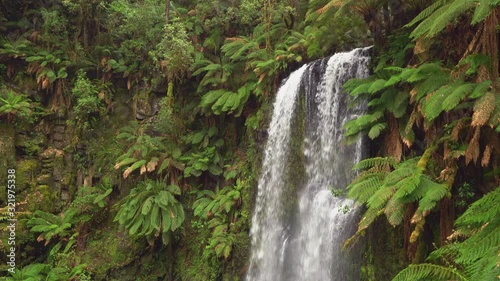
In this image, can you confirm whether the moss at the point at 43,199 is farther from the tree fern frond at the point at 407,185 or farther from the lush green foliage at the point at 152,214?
the tree fern frond at the point at 407,185

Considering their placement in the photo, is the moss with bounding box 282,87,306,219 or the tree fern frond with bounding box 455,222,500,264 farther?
the moss with bounding box 282,87,306,219

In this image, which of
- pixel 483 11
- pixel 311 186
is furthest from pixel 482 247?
pixel 311 186

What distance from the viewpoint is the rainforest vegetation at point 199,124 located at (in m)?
5.73

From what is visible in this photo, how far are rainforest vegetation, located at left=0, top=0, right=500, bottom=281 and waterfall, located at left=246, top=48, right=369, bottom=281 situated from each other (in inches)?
14.6

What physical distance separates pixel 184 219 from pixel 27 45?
28.4 ft

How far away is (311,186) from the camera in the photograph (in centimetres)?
881

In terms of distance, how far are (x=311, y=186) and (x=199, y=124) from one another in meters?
5.16

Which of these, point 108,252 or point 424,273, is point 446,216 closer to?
point 424,273

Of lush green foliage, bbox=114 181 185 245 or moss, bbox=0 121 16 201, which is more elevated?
moss, bbox=0 121 16 201

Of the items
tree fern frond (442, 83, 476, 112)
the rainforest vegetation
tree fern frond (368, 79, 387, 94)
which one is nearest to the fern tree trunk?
the rainforest vegetation

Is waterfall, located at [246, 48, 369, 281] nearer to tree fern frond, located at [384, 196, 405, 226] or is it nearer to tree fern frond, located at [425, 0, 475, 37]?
tree fern frond, located at [384, 196, 405, 226]

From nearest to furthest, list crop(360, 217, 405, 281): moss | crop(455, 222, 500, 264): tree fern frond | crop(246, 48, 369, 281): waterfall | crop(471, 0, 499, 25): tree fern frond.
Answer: crop(455, 222, 500, 264): tree fern frond
crop(471, 0, 499, 25): tree fern frond
crop(360, 217, 405, 281): moss
crop(246, 48, 369, 281): waterfall

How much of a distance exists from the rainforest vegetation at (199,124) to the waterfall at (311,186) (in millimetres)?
370

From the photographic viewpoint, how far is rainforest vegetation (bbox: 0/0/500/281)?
573cm
